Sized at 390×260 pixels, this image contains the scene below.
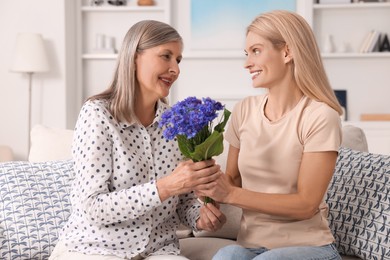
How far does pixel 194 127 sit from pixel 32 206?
3.13ft

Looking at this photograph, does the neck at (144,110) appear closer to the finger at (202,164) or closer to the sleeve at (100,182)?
the sleeve at (100,182)

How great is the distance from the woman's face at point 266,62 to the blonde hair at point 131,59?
0.90 feet

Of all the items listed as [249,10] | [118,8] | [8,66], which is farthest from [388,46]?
[8,66]

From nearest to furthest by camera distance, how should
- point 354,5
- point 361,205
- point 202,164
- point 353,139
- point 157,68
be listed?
point 202,164
point 157,68
point 361,205
point 353,139
point 354,5

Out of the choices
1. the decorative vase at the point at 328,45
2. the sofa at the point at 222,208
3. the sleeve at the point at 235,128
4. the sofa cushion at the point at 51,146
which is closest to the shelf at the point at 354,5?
the decorative vase at the point at 328,45

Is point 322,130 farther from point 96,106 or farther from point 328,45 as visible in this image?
point 328,45

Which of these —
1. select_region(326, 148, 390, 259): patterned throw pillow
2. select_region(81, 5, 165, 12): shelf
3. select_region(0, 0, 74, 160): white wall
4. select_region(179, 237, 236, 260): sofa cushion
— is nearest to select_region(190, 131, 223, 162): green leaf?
select_region(179, 237, 236, 260): sofa cushion

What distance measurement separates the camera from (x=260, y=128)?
2.23 m

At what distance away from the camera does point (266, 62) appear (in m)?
2.18

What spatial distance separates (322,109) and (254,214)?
40 cm

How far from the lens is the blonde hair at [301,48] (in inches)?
84.5

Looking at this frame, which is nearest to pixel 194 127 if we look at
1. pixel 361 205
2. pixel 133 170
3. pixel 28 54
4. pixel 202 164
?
pixel 202 164

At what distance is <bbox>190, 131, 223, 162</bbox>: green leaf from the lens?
196 cm

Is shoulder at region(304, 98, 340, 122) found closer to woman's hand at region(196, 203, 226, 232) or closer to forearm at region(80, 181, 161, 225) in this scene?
woman's hand at region(196, 203, 226, 232)
